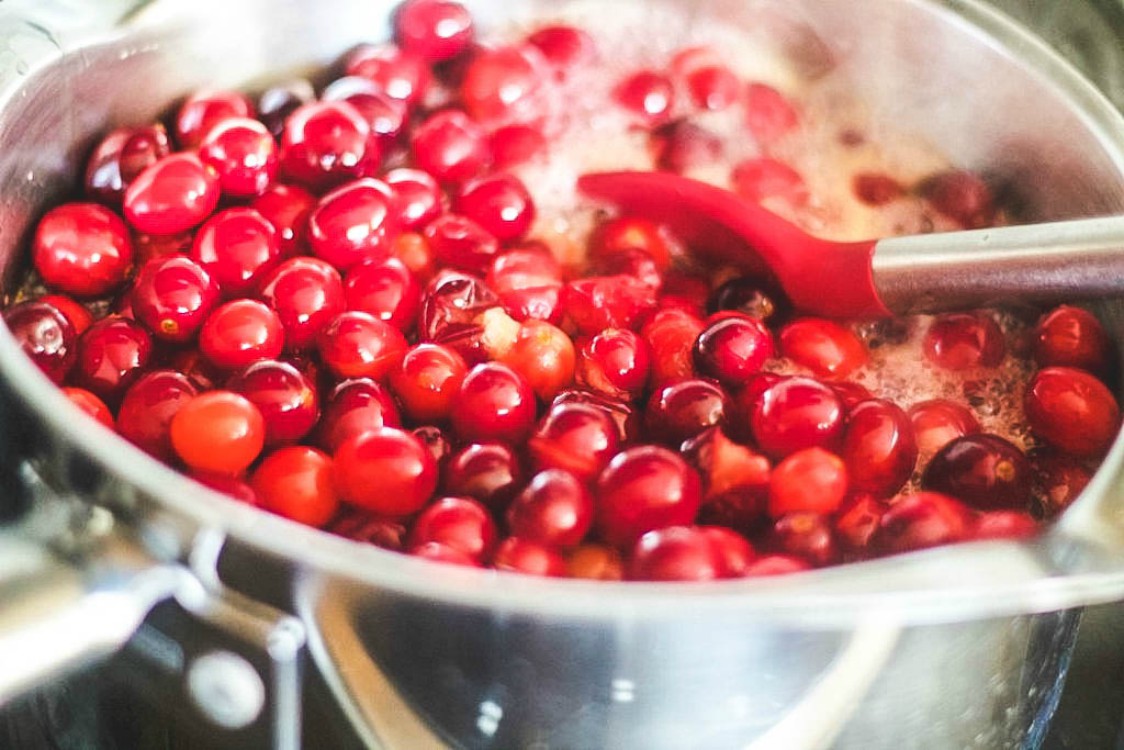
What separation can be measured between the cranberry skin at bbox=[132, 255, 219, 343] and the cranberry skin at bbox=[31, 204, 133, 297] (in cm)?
4

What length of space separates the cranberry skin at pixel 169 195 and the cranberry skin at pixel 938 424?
557 mm

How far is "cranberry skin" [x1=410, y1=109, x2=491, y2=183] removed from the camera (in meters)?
0.96

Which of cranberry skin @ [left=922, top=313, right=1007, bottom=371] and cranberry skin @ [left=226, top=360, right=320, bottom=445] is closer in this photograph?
cranberry skin @ [left=226, top=360, right=320, bottom=445]

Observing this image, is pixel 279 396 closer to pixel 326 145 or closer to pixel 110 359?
pixel 110 359

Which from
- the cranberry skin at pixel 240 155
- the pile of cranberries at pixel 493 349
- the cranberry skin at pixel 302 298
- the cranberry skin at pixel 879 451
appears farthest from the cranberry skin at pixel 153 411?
the cranberry skin at pixel 879 451

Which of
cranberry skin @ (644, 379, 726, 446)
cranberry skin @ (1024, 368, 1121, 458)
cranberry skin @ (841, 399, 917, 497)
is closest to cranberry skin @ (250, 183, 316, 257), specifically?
cranberry skin @ (644, 379, 726, 446)

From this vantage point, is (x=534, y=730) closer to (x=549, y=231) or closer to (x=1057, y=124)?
(x=549, y=231)

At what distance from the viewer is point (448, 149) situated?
3.15ft

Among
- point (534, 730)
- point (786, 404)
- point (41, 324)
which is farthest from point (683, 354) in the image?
point (41, 324)

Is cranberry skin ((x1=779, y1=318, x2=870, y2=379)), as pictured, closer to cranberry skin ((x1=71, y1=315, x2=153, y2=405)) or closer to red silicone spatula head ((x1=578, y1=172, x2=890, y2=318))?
red silicone spatula head ((x1=578, y1=172, x2=890, y2=318))

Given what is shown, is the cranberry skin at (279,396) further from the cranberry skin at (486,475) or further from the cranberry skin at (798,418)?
the cranberry skin at (798,418)

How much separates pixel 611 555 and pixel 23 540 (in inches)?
12.6

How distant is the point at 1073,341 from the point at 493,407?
42cm

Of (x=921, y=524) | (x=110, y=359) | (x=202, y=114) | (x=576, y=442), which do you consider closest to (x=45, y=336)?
(x=110, y=359)
